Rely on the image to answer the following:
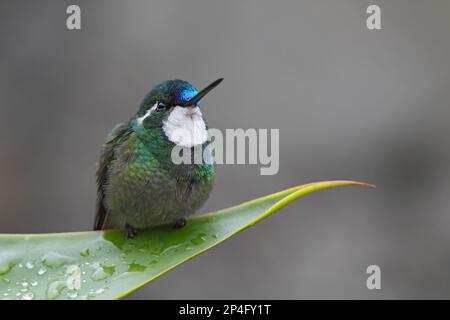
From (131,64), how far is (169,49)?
29cm

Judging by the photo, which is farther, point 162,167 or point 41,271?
point 162,167

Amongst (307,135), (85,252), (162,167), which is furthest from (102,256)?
(307,135)

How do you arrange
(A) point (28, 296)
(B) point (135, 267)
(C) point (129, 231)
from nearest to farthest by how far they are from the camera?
(A) point (28, 296) → (B) point (135, 267) → (C) point (129, 231)

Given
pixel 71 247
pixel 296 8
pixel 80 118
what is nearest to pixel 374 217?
pixel 296 8

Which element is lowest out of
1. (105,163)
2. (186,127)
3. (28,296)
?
(28,296)

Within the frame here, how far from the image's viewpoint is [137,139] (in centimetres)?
185

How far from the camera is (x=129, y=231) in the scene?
5.11ft

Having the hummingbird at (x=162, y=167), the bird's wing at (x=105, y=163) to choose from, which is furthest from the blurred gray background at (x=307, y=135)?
the hummingbird at (x=162, y=167)

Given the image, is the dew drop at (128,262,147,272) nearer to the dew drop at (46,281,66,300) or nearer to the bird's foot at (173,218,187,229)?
the dew drop at (46,281,66,300)

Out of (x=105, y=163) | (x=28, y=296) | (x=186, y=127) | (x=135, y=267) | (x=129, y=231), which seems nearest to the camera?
(x=28, y=296)

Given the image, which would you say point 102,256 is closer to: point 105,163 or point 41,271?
point 41,271

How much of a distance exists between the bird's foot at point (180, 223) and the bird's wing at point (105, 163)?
38 centimetres

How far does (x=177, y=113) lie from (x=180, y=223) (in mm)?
329

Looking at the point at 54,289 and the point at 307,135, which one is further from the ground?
the point at 307,135
